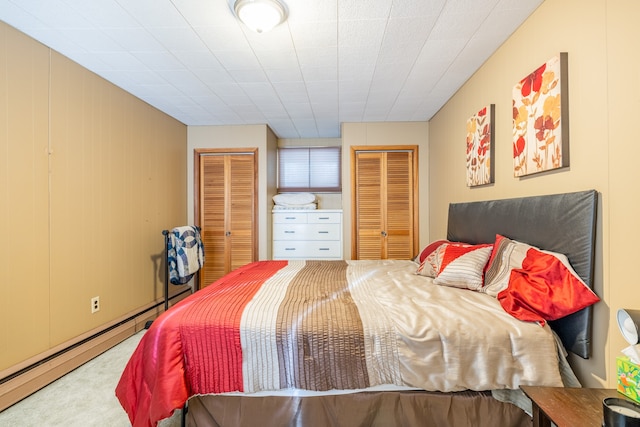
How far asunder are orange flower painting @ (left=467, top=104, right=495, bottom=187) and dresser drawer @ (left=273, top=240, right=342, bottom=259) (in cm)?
190

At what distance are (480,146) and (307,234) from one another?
236cm

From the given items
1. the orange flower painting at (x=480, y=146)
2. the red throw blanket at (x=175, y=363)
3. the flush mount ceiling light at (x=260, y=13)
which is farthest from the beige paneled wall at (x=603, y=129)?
the red throw blanket at (x=175, y=363)

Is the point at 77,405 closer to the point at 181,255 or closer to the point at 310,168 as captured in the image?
the point at 181,255

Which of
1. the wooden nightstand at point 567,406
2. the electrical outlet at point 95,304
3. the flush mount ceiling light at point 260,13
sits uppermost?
the flush mount ceiling light at point 260,13

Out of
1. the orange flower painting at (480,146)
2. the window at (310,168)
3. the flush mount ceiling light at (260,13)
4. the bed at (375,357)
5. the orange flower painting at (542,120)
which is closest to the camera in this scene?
the bed at (375,357)

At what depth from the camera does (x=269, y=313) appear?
1.36 meters

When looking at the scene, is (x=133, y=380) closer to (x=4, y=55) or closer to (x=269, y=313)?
(x=269, y=313)

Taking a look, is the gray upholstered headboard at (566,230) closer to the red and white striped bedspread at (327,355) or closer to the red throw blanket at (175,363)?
the red and white striped bedspread at (327,355)

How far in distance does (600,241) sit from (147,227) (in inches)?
142

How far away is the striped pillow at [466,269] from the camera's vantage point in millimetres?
1734

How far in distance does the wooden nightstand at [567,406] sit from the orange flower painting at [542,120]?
103 centimetres

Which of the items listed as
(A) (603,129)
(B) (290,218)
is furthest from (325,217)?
(A) (603,129)

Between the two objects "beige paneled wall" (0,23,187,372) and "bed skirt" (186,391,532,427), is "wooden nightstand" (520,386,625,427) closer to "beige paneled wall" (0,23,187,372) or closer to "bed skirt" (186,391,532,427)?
"bed skirt" (186,391,532,427)

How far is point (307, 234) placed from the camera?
3.95 metres
